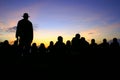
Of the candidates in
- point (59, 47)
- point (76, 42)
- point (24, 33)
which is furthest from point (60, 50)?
point (24, 33)

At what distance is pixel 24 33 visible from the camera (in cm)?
945

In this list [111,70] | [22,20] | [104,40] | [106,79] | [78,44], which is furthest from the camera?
[104,40]

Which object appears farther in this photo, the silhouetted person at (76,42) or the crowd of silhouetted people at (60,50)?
the silhouetted person at (76,42)

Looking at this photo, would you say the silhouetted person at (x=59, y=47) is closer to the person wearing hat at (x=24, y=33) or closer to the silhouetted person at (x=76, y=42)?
the silhouetted person at (x=76, y=42)

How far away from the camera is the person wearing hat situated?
9.36 metres

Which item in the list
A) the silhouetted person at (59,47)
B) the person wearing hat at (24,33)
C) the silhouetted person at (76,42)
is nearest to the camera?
the person wearing hat at (24,33)

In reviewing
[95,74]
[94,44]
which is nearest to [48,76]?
[95,74]

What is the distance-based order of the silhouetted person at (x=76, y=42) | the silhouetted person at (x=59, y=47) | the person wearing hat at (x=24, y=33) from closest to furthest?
the person wearing hat at (x=24, y=33) → the silhouetted person at (x=59, y=47) → the silhouetted person at (x=76, y=42)

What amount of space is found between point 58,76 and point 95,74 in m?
1.16

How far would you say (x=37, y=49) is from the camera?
616 inches

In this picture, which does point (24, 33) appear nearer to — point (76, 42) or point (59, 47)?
point (59, 47)

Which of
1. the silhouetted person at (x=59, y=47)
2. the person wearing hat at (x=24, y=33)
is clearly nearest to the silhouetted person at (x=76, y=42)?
the silhouetted person at (x=59, y=47)

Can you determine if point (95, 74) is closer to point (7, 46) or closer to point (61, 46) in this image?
point (61, 46)

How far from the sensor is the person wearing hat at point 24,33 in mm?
9359
